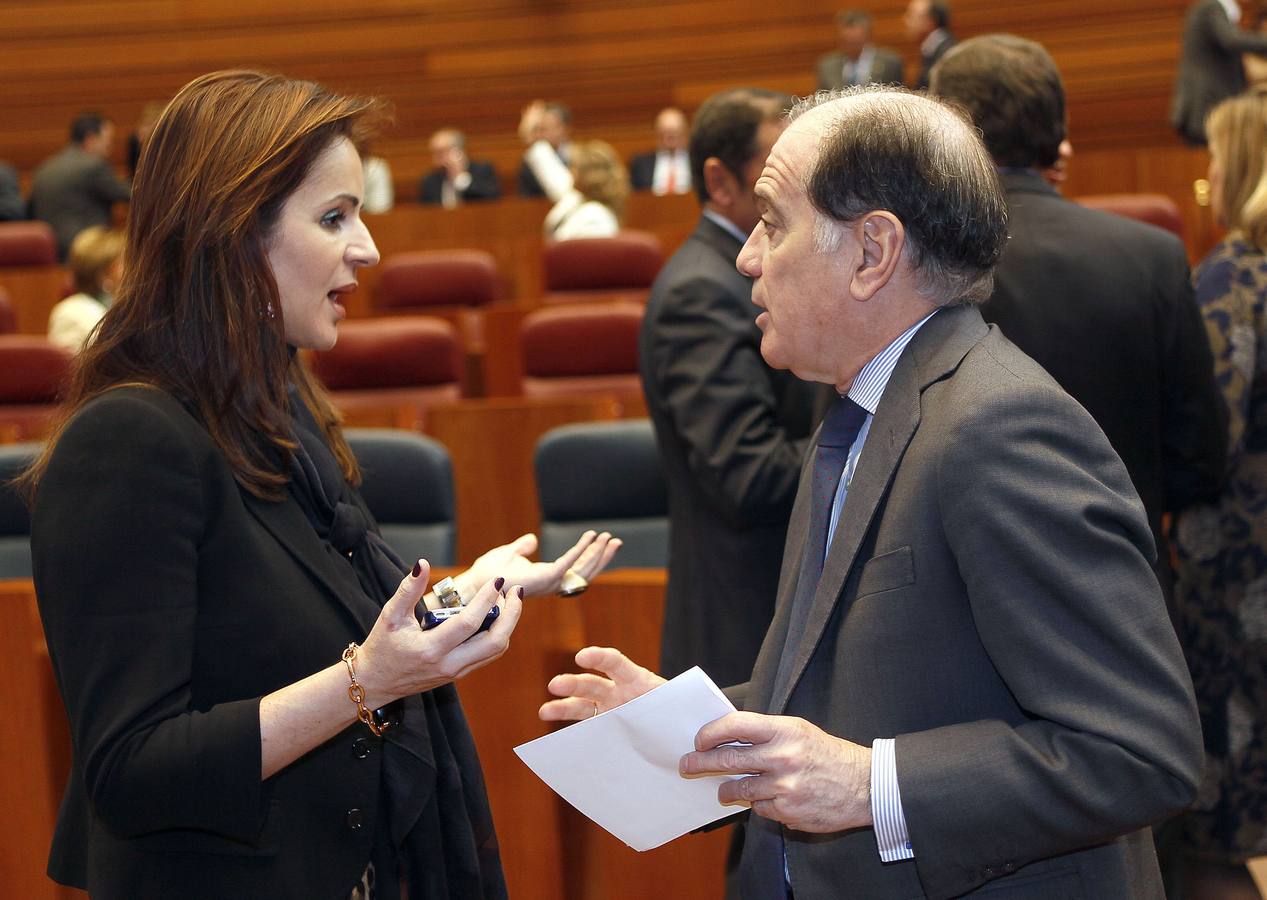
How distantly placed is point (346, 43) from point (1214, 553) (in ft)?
30.9

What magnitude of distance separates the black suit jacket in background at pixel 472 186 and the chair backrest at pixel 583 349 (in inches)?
179

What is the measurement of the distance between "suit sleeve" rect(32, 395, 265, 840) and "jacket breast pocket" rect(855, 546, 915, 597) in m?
0.60

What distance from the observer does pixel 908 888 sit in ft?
3.85

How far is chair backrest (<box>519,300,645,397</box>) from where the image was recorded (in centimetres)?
491

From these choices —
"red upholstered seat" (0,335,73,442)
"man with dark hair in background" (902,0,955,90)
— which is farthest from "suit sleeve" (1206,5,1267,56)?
"red upholstered seat" (0,335,73,442)

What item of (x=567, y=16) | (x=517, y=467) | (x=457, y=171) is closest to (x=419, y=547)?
(x=517, y=467)

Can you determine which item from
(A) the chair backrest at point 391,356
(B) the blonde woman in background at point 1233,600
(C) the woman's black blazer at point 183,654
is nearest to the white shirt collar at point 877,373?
(C) the woman's black blazer at point 183,654

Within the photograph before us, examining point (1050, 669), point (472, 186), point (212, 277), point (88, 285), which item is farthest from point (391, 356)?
point (472, 186)

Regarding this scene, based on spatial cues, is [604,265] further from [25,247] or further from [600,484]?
[25,247]

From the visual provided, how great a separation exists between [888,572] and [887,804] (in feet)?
0.68

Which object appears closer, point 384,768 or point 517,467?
point 384,768

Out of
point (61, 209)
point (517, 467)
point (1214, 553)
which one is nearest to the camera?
point (1214, 553)

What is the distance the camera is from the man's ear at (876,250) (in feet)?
4.09

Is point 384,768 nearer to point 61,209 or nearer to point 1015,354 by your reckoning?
point 1015,354
